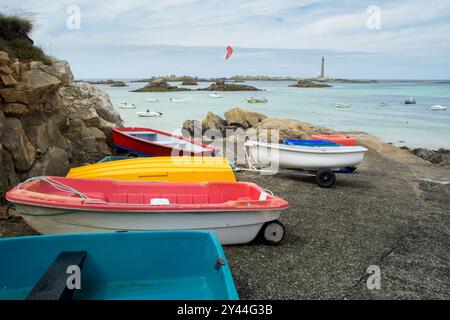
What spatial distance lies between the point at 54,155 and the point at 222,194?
4537 mm

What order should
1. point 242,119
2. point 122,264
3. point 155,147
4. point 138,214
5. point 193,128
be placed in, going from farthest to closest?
point 242,119 → point 193,128 → point 155,147 → point 138,214 → point 122,264

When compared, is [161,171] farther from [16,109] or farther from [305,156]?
[305,156]

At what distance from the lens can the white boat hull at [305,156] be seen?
31.2ft

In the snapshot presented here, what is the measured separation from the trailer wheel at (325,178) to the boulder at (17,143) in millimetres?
6793

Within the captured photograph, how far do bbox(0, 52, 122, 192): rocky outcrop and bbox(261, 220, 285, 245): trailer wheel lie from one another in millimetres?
4682

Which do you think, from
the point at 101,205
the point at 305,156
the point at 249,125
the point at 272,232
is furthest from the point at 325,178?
the point at 249,125

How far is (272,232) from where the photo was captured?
5543 millimetres

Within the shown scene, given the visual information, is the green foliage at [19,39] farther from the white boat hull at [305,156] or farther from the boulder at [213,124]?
the boulder at [213,124]

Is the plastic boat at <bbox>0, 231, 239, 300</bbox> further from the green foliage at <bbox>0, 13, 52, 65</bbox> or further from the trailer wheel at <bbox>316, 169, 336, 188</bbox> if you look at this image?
the green foliage at <bbox>0, 13, 52, 65</bbox>

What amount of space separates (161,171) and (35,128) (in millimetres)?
2971

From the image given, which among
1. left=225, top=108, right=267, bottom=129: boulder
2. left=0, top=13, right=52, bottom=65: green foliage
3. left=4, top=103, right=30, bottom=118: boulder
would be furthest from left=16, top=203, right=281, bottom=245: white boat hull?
left=225, top=108, right=267, bottom=129: boulder

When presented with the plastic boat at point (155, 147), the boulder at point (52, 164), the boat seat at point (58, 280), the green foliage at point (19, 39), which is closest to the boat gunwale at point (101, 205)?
the boat seat at point (58, 280)
